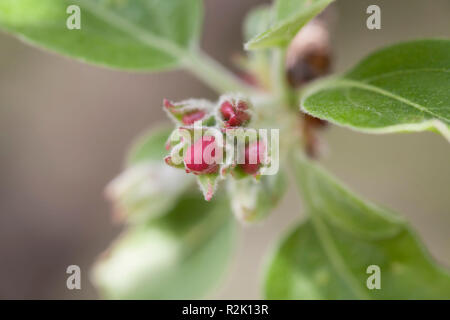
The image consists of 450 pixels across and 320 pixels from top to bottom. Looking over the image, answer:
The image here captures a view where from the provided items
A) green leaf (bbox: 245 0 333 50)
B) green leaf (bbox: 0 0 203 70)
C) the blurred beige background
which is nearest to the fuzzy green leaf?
green leaf (bbox: 245 0 333 50)

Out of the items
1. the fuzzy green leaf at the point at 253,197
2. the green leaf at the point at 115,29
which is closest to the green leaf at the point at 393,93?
the fuzzy green leaf at the point at 253,197

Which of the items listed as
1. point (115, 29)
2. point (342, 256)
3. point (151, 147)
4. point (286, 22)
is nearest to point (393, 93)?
point (286, 22)

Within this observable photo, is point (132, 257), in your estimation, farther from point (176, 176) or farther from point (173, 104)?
point (173, 104)

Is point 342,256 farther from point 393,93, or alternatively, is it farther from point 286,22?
point 286,22

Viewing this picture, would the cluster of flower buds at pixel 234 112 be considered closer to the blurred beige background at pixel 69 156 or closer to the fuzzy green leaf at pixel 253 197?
the fuzzy green leaf at pixel 253 197

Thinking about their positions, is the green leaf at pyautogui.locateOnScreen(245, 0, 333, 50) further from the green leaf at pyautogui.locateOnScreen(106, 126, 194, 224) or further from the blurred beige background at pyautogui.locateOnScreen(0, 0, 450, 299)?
the blurred beige background at pyautogui.locateOnScreen(0, 0, 450, 299)
